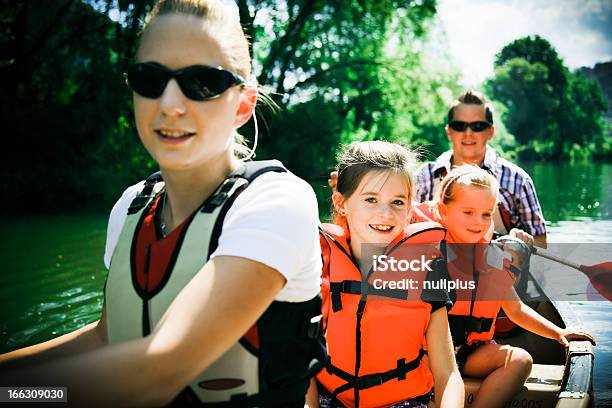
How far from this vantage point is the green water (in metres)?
5.27

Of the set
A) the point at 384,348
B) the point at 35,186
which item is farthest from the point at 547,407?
the point at 35,186

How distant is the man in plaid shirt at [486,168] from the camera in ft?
13.8

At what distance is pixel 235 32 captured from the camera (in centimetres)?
126

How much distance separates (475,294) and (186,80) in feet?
6.69

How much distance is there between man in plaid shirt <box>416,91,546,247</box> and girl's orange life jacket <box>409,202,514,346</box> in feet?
4.42

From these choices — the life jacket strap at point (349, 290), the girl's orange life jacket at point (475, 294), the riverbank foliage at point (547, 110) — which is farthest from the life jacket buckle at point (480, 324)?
the riverbank foliage at point (547, 110)

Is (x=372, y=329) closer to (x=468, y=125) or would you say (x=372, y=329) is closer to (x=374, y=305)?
(x=374, y=305)

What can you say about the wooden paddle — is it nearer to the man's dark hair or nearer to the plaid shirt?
the plaid shirt

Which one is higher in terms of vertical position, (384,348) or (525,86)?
(525,86)

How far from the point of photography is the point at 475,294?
9.30ft

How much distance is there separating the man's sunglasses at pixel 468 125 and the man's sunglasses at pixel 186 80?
131 inches

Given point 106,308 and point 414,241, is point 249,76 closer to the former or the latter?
point 106,308

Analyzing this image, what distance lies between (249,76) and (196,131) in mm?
213

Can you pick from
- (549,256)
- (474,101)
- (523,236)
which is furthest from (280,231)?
(474,101)
